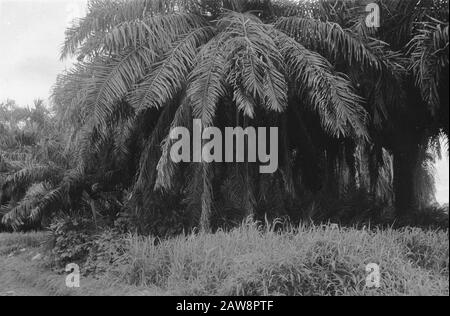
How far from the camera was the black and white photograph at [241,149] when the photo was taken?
5551 millimetres

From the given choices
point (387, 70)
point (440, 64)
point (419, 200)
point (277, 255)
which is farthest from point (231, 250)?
point (419, 200)

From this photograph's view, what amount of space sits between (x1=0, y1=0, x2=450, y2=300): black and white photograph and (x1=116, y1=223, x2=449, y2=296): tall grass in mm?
22

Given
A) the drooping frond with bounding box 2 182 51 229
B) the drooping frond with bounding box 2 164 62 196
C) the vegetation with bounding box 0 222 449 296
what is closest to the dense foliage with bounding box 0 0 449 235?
the drooping frond with bounding box 2 182 51 229

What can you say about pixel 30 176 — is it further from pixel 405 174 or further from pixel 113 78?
pixel 405 174

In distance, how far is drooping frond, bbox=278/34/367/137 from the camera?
7293 millimetres

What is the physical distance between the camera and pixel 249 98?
279 inches

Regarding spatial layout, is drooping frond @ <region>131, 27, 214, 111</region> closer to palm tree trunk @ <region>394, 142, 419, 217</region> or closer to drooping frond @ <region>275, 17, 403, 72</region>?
drooping frond @ <region>275, 17, 403, 72</region>

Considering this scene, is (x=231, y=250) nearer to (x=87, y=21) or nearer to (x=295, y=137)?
(x=295, y=137)

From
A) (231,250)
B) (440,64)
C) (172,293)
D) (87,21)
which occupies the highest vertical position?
(87,21)

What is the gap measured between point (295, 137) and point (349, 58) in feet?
5.86

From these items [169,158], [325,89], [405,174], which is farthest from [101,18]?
[405,174]

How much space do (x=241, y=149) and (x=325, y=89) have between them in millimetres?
1652

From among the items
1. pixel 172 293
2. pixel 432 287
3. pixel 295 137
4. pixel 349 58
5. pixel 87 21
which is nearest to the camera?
pixel 432 287

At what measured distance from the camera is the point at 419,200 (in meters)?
10.3
